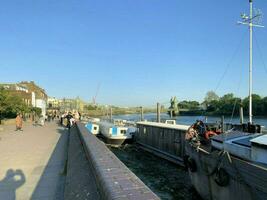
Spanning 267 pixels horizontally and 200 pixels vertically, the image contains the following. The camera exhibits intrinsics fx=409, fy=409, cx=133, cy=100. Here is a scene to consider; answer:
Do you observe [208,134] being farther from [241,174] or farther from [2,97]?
[2,97]

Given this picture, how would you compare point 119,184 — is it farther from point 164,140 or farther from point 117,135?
point 117,135

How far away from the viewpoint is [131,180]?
4773 mm

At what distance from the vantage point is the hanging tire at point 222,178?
9656 mm

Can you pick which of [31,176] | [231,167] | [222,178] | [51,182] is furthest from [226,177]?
[31,176]

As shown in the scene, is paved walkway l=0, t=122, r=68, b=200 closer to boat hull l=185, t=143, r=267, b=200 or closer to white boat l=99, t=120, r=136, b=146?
boat hull l=185, t=143, r=267, b=200

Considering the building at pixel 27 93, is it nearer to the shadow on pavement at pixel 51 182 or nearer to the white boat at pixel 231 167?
the shadow on pavement at pixel 51 182

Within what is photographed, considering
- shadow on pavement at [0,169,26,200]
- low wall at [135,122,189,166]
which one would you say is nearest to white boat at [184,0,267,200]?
shadow on pavement at [0,169,26,200]

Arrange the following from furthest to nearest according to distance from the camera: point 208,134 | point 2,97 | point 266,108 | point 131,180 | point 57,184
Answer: point 2,97 → point 266,108 → point 208,134 → point 57,184 → point 131,180

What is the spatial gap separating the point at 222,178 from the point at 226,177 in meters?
0.22

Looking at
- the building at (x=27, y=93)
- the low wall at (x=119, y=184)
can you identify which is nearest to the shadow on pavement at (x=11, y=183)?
the low wall at (x=119, y=184)

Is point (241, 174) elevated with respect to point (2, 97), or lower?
lower

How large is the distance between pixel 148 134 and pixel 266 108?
14424mm

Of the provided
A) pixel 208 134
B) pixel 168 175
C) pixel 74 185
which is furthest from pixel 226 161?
pixel 168 175

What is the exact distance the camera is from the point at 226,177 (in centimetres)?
973
